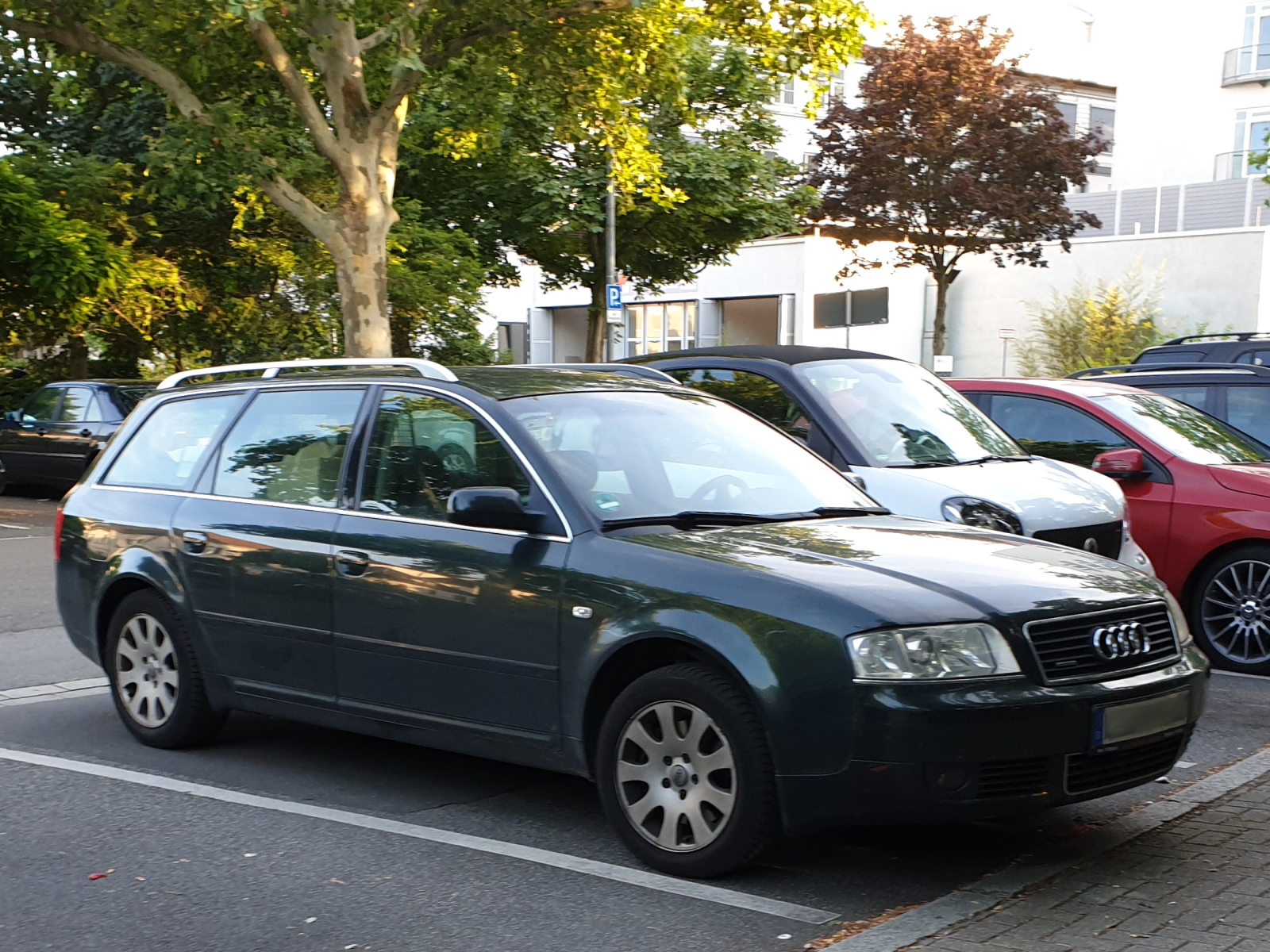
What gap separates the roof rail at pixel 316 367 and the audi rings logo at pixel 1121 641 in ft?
8.29

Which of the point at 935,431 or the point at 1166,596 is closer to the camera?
the point at 1166,596

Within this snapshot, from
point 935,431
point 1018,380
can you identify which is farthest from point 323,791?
point 1018,380

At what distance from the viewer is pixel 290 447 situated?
6223 mm

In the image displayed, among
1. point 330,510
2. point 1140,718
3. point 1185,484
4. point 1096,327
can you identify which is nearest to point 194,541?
point 330,510

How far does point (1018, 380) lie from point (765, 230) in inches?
894

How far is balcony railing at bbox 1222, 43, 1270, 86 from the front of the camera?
52.4 m

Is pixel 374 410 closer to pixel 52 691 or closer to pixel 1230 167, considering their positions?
pixel 52 691

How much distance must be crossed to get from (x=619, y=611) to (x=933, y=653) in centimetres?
100

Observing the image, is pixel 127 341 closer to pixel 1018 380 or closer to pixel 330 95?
pixel 330 95

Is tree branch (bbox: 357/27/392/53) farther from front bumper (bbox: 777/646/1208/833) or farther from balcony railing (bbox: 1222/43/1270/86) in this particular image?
balcony railing (bbox: 1222/43/1270/86)

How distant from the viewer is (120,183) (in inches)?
1045

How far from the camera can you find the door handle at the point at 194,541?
630cm

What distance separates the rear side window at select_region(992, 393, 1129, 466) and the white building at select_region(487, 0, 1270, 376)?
79.4ft

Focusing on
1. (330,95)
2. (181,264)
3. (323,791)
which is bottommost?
(323,791)
